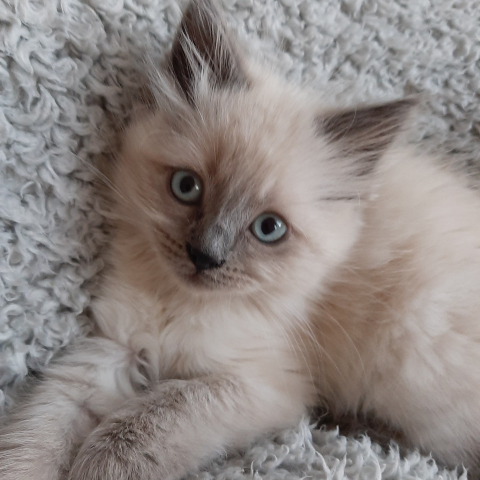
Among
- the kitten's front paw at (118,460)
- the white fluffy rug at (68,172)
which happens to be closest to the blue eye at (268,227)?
the white fluffy rug at (68,172)

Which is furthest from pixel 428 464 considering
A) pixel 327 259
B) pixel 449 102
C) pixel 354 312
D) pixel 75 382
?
pixel 449 102

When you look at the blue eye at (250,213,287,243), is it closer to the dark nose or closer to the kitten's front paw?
the dark nose

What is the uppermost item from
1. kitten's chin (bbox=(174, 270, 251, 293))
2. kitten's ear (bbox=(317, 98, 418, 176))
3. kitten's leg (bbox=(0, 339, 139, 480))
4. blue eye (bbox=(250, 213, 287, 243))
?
kitten's ear (bbox=(317, 98, 418, 176))

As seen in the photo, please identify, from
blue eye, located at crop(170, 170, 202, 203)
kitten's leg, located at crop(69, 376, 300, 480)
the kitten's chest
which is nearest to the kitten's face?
blue eye, located at crop(170, 170, 202, 203)

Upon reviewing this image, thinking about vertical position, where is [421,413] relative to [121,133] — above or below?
below

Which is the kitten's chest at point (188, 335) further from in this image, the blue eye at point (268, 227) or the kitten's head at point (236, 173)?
the blue eye at point (268, 227)

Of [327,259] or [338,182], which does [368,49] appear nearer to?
[338,182]

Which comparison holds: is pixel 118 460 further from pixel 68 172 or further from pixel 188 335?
pixel 68 172
